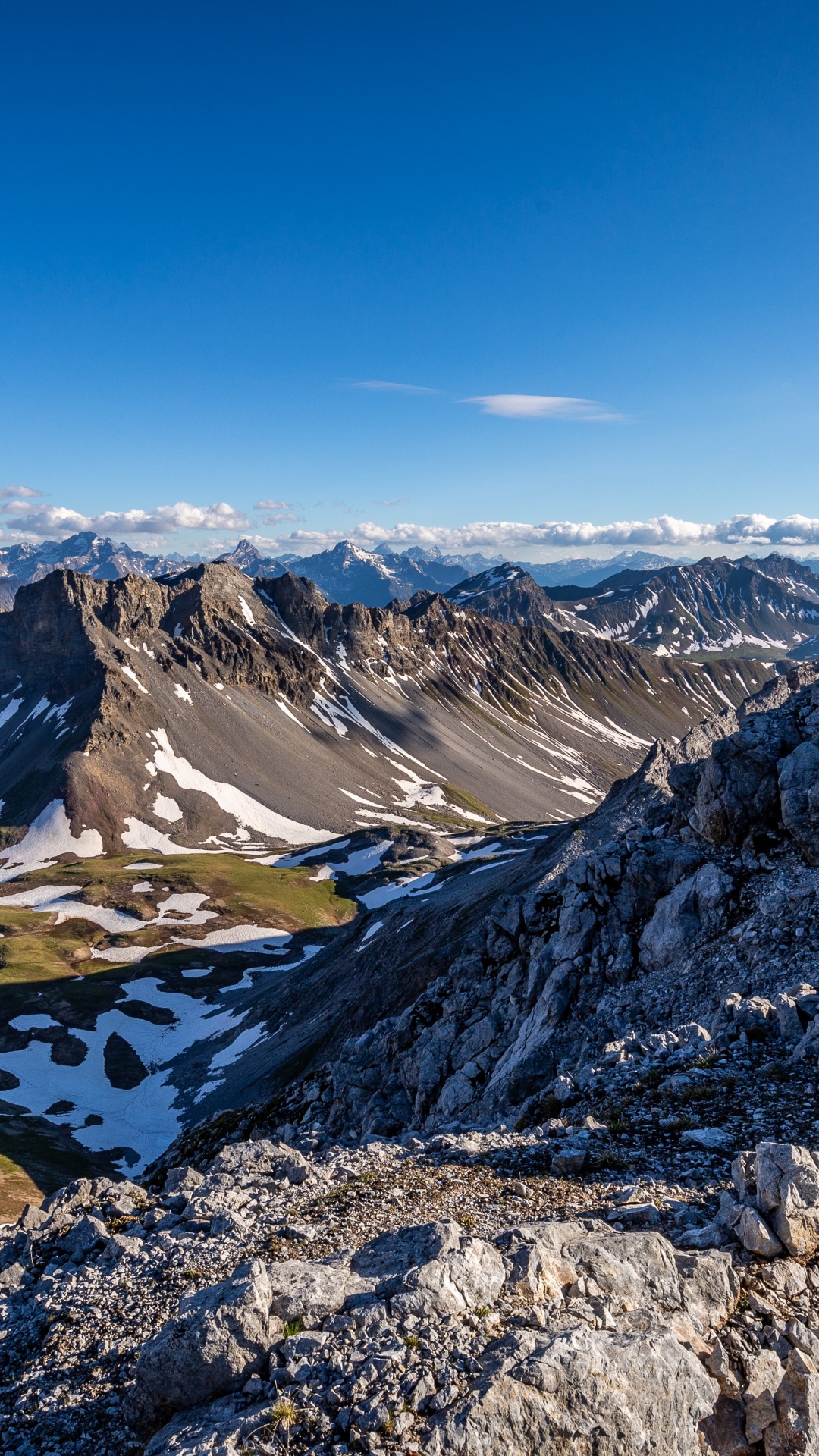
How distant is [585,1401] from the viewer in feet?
31.3

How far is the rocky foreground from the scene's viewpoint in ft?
31.3

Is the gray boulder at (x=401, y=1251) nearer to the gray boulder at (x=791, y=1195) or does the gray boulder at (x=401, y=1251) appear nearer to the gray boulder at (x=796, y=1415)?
the gray boulder at (x=796, y=1415)

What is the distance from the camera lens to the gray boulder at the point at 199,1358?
1064cm

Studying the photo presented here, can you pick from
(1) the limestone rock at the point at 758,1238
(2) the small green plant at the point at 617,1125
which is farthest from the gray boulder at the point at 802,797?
(1) the limestone rock at the point at 758,1238

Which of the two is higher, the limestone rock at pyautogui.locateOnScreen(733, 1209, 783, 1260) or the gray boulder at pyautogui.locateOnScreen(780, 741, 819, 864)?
the gray boulder at pyautogui.locateOnScreen(780, 741, 819, 864)

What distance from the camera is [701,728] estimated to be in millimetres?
75125

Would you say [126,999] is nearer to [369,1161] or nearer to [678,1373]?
[369,1161]

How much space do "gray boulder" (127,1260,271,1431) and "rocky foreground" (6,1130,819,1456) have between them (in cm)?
3

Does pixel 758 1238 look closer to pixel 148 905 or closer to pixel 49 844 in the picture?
pixel 148 905

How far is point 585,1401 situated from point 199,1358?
5342 millimetres

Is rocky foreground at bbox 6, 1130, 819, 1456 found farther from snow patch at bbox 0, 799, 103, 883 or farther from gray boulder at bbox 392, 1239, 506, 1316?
snow patch at bbox 0, 799, 103, 883

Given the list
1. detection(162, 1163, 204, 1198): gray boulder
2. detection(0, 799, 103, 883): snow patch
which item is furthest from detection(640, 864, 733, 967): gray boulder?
detection(0, 799, 103, 883): snow patch

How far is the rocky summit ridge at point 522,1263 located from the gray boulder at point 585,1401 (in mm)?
29

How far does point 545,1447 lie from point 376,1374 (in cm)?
222
